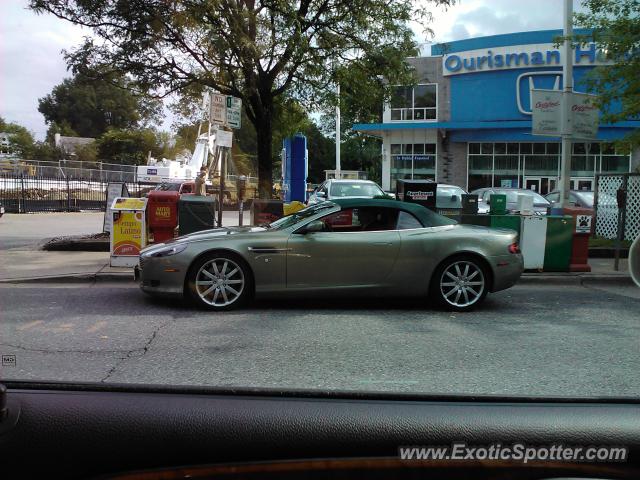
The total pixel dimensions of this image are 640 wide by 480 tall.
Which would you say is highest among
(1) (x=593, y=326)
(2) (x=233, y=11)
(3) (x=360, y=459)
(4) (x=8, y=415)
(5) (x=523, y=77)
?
(5) (x=523, y=77)

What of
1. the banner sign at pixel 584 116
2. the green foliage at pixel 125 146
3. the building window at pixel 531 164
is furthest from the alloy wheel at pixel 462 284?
the green foliage at pixel 125 146

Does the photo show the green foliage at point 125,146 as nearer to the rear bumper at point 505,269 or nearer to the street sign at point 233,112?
the street sign at point 233,112

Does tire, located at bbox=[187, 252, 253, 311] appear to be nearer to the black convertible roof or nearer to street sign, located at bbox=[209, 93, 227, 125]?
the black convertible roof

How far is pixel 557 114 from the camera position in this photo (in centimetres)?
1286

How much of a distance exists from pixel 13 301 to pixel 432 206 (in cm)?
749

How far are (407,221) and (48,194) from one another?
78.8 ft

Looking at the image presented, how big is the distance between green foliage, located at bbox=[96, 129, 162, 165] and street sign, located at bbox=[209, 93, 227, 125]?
6182 cm

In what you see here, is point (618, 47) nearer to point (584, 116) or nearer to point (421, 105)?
point (584, 116)

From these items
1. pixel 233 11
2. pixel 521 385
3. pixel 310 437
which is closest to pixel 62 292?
pixel 233 11

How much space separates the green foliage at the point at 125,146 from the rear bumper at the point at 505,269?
217 ft

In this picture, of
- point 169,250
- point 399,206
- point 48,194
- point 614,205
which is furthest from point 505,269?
point 48,194

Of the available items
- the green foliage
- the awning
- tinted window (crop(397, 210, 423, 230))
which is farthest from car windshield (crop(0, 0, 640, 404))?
the green foliage

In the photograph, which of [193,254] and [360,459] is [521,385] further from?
[193,254]

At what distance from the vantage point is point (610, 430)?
1.71m
